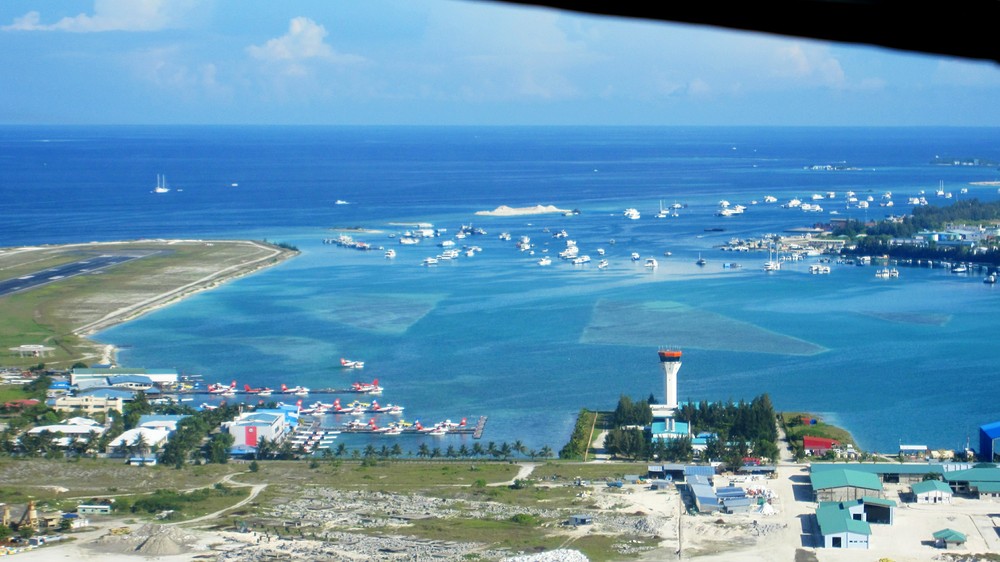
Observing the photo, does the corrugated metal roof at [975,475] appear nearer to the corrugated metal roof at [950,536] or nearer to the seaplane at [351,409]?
the corrugated metal roof at [950,536]

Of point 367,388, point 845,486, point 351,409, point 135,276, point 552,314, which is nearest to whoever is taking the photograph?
point 845,486

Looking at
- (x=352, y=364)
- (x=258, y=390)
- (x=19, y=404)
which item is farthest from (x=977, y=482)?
(x=19, y=404)

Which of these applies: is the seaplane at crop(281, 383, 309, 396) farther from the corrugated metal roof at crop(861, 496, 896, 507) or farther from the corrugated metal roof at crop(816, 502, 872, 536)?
the corrugated metal roof at crop(861, 496, 896, 507)

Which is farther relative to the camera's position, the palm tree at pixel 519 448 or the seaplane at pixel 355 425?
the seaplane at pixel 355 425

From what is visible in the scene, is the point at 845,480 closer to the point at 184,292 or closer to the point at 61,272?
the point at 184,292

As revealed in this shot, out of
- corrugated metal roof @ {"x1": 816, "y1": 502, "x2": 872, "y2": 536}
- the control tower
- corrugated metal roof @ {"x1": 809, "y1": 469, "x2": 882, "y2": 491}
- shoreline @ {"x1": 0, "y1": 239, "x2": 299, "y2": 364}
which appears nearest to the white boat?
shoreline @ {"x1": 0, "y1": 239, "x2": 299, "y2": 364}


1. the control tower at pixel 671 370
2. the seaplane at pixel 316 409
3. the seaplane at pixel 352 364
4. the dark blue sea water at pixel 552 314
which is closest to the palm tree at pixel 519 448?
the dark blue sea water at pixel 552 314
